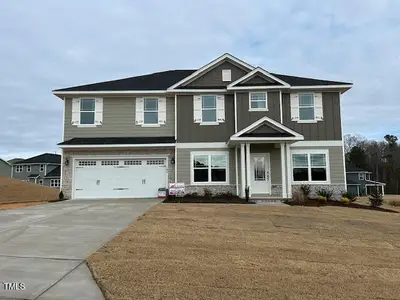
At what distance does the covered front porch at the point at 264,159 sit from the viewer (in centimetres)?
1703

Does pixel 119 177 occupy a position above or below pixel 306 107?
below

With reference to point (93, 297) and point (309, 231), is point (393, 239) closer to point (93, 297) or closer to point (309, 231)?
point (309, 231)

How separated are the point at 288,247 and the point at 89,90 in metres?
15.1

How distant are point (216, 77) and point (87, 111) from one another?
728cm

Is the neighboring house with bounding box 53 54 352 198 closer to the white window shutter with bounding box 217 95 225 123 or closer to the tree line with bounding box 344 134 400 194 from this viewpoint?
the white window shutter with bounding box 217 95 225 123

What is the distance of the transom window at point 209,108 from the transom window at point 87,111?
5980 mm

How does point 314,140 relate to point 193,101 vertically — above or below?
below

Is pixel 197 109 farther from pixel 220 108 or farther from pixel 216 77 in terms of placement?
pixel 216 77

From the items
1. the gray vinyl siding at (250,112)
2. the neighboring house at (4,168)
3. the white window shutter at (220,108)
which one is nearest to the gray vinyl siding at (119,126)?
the white window shutter at (220,108)

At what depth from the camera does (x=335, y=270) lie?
591 cm

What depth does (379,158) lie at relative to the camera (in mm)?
61250

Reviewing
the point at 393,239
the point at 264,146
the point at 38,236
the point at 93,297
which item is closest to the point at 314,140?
the point at 264,146

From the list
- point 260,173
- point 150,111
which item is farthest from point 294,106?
point 150,111

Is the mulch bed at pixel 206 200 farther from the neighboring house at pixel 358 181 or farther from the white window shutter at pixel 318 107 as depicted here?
the neighboring house at pixel 358 181
